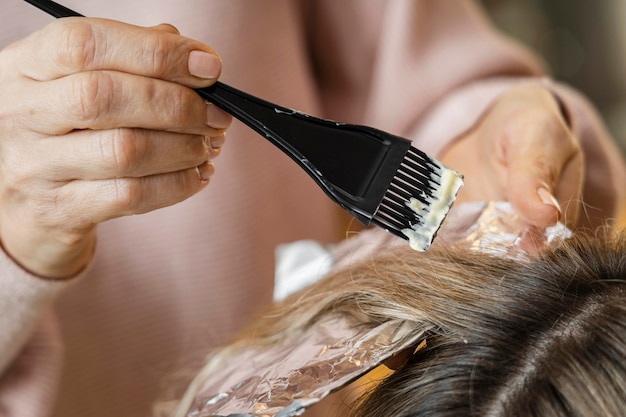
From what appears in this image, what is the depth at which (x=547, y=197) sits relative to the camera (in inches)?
25.2

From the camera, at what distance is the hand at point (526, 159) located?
0.65 metres

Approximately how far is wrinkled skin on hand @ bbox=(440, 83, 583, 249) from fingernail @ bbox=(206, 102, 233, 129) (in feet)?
0.92

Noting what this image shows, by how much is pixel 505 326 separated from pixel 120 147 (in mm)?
315

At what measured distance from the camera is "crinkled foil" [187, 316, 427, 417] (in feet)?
1.72

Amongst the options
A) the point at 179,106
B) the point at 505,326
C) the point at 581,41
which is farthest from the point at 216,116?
the point at 581,41

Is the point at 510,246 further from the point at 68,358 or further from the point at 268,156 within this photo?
the point at 68,358

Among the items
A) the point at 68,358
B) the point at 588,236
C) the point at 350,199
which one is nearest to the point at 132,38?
the point at 350,199

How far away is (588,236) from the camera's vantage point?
622 mm

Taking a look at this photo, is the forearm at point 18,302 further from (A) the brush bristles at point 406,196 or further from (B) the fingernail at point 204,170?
(A) the brush bristles at point 406,196

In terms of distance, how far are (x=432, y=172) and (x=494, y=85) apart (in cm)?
40

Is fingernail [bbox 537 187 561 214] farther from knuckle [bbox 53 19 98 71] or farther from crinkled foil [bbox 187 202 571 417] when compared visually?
knuckle [bbox 53 19 98 71]

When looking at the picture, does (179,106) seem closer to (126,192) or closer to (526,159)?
(126,192)

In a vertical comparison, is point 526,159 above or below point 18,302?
above

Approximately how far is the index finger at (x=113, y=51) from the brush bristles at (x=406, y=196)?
0.15 m
